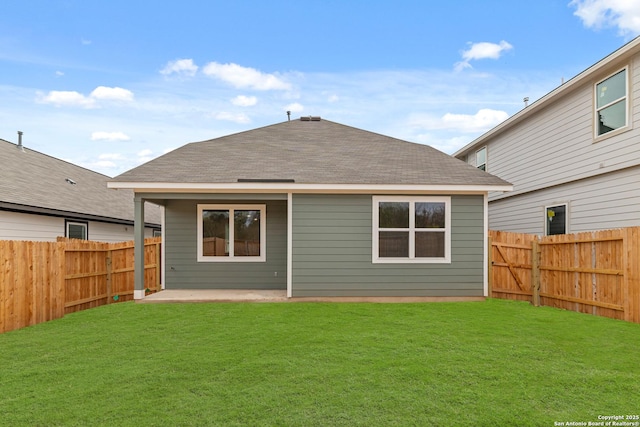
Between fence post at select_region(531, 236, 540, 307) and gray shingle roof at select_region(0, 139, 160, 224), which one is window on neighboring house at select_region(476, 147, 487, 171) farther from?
gray shingle roof at select_region(0, 139, 160, 224)

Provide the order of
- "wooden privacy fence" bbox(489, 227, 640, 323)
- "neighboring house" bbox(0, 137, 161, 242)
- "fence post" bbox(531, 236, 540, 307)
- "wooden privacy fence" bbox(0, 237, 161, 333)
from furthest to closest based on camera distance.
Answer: "neighboring house" bbox(0, 137, 161, 242) → "fence post" bbox(531, 236, 540, 307) → "wooden privacy fence" bbox(489, 227, 640, 323) → "wooden privacy fence" bbox(0, 237, 161, 333)

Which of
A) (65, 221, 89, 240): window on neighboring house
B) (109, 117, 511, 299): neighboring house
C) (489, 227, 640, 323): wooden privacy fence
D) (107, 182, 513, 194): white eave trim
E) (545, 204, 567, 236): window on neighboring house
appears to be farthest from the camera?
(65, 221, 89, 240): window on neighboring house

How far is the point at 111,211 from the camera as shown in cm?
1315

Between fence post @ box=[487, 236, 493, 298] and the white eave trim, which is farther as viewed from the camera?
fence post @ box=[487, 236, 493, 298]

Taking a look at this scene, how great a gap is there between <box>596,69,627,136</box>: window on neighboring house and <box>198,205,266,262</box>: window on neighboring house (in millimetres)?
8522

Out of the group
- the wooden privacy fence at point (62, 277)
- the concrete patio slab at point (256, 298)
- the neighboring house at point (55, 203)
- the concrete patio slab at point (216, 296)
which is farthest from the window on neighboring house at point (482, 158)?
the neighboring house at point (55, 203)

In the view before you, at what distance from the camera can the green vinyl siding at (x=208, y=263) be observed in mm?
9414

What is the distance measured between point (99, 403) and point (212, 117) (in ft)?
69.5

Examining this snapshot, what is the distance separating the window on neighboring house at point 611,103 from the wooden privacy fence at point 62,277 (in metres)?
11.4

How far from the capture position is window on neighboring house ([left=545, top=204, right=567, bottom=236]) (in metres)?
9.91

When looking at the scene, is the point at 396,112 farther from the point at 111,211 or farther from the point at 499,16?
the point at 111,211

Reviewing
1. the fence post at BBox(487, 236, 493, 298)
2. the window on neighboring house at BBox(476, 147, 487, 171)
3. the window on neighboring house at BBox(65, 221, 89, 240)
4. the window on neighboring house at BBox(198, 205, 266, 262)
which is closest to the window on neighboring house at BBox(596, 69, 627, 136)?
the fence post at BBox(487, 236, 493, 298)

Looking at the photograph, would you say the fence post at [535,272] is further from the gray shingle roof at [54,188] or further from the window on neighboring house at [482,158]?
the gray shingle roof at [54,188]

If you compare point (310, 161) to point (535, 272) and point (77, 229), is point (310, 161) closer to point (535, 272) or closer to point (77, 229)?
point (535, 272)
